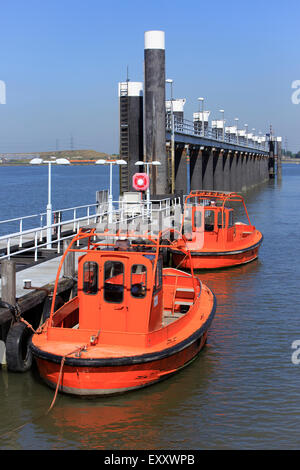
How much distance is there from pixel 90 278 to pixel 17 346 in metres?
2.09

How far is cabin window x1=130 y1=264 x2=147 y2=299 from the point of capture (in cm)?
1262

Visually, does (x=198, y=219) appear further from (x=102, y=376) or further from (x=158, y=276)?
(x=102, y=376)

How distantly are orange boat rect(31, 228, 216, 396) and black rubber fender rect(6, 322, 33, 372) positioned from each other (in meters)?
0.46

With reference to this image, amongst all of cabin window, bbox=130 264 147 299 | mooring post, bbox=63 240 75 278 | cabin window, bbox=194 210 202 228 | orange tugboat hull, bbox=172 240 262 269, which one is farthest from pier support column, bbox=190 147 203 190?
cabin window, bbox=130 264 147 299

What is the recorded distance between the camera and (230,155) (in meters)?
71.9

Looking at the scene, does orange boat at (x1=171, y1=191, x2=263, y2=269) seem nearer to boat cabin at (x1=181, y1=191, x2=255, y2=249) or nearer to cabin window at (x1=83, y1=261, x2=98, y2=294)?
boat cabin at (x1=181, y1=191, x2=255, y2=249)

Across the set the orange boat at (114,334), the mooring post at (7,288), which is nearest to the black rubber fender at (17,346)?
the mooring post at (7,288)

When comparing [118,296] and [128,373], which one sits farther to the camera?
[118,296]

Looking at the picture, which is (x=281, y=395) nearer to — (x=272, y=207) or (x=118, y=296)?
(x=118, y=296)

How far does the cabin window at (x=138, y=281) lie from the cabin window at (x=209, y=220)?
1309cm

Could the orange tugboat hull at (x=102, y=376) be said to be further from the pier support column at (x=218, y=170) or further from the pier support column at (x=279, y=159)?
the pier support column at (x=279, y=159)
